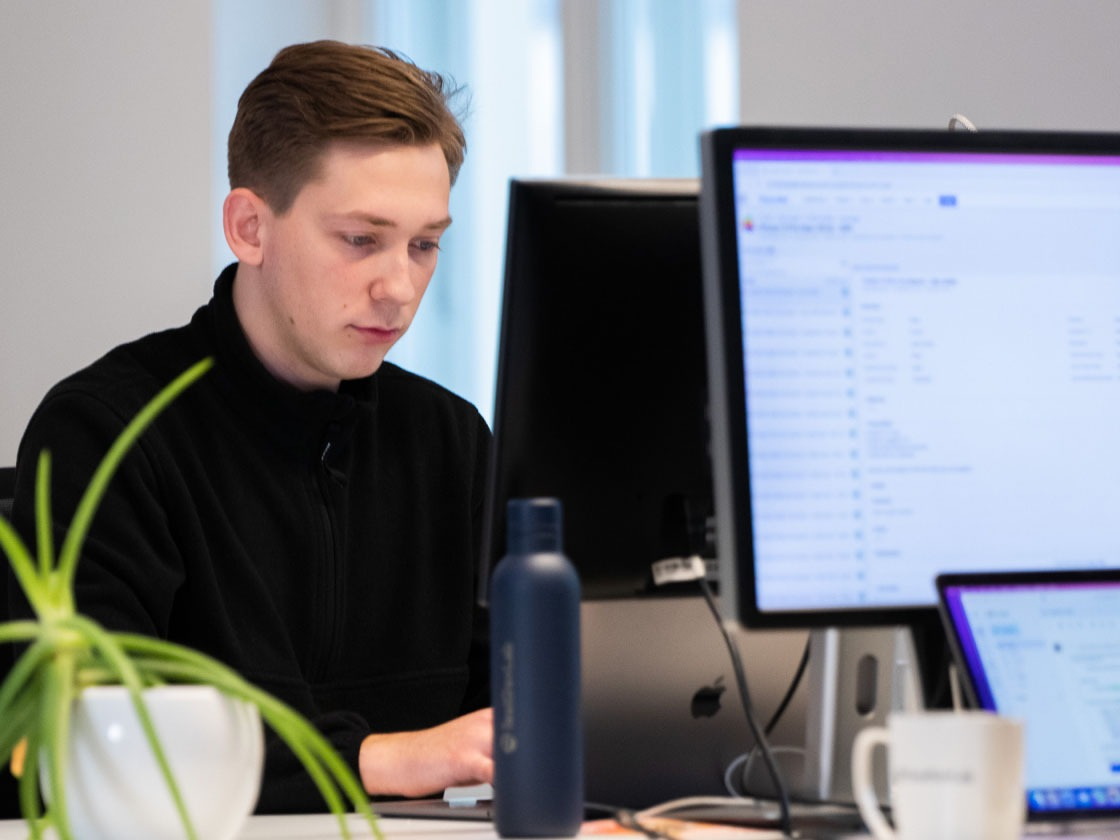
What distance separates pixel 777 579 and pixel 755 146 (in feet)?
0.88

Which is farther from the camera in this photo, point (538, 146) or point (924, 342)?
point (538, 146)

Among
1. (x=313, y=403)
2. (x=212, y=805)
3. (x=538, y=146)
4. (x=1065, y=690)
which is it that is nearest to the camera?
(x=212, y=805)

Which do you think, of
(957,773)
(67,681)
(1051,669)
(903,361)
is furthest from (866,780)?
(67,681)

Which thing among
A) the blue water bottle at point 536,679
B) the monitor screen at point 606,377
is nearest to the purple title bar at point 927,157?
the monitor screen at point 606,377

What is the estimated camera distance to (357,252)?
5.50ft

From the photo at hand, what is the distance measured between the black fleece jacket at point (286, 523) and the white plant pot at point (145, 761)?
0.60 meters

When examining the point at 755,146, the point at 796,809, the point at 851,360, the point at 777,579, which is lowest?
the point at 796,809

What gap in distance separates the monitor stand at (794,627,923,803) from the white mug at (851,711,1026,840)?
0.26m

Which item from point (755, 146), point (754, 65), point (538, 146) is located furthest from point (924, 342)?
point (538, 146)

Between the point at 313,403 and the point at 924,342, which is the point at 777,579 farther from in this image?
the point at 313,403

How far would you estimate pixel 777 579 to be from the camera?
0.92m

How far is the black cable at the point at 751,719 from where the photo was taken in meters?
0.95

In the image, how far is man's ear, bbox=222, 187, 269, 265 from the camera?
1753mm

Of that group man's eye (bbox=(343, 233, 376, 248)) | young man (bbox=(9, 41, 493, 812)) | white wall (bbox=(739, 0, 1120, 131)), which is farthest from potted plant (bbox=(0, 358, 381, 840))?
white wall (bbox=(739, 0, 1120, 131))
